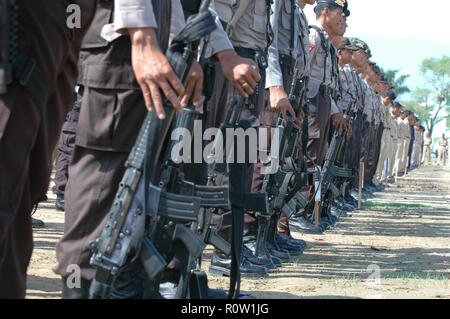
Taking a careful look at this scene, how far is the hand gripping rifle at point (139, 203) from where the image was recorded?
2424 millimetres

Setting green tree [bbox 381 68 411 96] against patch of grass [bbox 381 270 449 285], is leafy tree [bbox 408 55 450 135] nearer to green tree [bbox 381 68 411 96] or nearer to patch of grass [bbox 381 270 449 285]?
green tree [bbox 381 68 411 96]

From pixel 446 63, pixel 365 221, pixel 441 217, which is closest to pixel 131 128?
pixel 365 221

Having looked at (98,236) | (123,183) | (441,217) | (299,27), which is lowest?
(441,217)

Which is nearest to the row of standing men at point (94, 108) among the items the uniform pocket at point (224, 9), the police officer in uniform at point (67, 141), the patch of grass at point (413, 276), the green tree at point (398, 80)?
the uniform pocket at point (224, 9)

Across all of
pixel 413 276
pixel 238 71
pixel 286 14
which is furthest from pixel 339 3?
pixel 238 71

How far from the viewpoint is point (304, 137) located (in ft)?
19.3

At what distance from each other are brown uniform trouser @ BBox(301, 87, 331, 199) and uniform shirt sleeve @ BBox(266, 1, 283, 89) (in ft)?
6.68

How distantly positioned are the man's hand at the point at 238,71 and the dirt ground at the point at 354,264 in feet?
4.35

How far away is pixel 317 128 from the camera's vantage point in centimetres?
744

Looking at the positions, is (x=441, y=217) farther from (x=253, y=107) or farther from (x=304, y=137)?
(x=253, y=107)

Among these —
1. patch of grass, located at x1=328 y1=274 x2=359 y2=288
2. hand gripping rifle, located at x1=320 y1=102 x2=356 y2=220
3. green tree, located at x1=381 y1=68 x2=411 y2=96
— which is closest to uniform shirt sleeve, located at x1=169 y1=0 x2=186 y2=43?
patch of grass, located at x1=328 y1=274 x2=359 y2=288

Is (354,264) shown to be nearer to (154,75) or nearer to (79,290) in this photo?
(79,290)

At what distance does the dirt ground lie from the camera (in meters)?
4.25
